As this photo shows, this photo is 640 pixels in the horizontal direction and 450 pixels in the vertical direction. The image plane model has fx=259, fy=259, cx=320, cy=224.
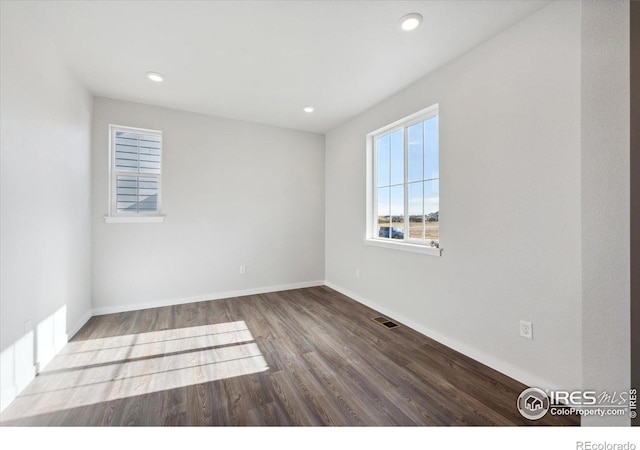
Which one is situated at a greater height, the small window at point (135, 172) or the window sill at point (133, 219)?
the small window at point (135, 172)

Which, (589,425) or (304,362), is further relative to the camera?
(304,362)

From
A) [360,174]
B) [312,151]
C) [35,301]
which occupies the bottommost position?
[35,301]

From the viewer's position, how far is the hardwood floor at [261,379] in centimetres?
157

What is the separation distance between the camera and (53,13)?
6.17 ft

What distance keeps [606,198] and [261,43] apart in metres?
2.52

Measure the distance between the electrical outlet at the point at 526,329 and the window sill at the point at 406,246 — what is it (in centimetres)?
83

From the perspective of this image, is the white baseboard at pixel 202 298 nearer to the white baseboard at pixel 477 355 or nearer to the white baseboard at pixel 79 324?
the white baseboard at pixel 79 324

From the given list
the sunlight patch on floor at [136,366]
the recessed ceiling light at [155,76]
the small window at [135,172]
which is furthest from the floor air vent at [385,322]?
the recessed ceiling light at [155,76]

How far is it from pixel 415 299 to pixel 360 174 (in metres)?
1.86

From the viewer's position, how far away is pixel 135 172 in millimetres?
3420

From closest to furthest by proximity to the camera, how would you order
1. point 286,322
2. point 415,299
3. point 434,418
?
point 434,418, point 415,299, point 286,322

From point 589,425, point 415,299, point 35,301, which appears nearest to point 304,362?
point 415,299

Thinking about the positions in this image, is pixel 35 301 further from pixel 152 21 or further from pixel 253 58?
pixel 253 58
